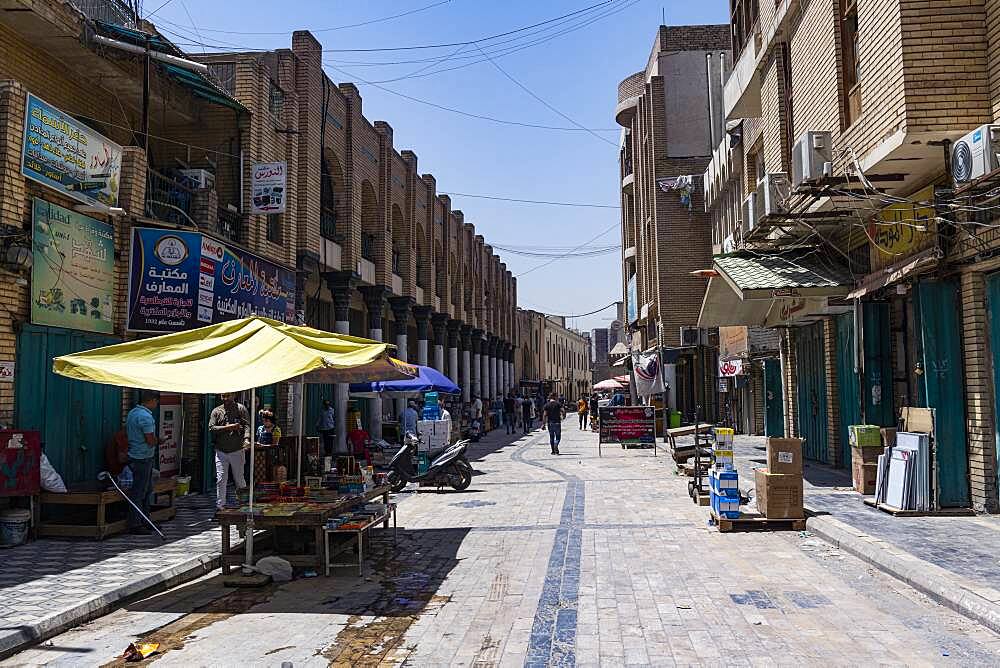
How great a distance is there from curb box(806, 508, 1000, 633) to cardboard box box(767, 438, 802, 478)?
714 mm

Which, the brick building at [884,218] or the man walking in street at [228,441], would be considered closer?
the brick building at [884,218]

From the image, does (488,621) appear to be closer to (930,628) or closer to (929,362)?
(930,628)

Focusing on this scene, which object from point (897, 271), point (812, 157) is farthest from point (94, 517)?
point (897, 271)

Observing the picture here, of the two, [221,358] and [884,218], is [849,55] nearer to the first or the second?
[884,218]

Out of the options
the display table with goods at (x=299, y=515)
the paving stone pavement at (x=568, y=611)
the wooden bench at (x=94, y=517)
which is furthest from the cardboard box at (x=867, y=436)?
the wooden bench at (x=94, y=517)

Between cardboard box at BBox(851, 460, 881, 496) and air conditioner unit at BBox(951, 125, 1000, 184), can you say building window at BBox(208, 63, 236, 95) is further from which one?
cardboard box at BBox(851, 460, 881, 496)

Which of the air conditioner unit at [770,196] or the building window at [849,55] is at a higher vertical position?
the building window at [849,55]

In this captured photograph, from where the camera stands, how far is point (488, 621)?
6223mm

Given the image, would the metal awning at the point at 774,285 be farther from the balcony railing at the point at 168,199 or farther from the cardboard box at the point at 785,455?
the balcony railing at the point at 168,199

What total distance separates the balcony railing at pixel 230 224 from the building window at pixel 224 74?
8.50 feet

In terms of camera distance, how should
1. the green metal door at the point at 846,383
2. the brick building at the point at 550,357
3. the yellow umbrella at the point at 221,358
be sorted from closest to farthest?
the yellow umbrella at the point at 221,358 < the green metal door at the point at 846,383 < the brick building at the point at 550,357

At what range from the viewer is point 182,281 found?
13.5 m

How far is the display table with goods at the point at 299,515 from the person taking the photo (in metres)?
8.08

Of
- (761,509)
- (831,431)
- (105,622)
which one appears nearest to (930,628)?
(761,509)
